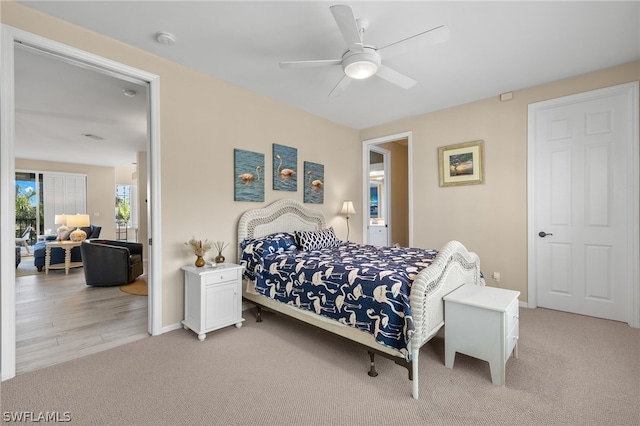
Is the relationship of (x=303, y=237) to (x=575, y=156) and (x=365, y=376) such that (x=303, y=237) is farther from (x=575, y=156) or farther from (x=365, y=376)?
(x=575, y=156)

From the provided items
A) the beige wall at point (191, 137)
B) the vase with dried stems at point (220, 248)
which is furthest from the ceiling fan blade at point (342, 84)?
the vase with dried stems at point (220, 248)

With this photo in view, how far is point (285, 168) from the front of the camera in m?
4.09

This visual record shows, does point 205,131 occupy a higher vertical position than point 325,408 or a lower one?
higher

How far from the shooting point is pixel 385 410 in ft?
5.84

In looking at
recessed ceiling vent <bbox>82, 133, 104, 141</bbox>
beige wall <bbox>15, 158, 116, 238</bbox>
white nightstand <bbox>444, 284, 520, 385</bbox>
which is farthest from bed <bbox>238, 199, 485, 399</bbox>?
beige wall <bbox>15, 158, 116, 238</bbox>

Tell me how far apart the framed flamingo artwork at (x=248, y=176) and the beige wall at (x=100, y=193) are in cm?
780

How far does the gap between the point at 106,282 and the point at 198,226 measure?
2.72 meters

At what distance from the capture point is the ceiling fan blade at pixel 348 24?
5.85 ft

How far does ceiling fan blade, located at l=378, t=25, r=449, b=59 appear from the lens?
1.97 meters

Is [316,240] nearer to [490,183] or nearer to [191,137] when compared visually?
[191,137]

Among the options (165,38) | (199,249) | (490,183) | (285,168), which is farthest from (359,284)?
(490,183)

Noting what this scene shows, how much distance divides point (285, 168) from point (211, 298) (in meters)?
2.03

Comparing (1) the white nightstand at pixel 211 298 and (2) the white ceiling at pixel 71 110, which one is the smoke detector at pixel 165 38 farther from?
(1) the white nightstand at pixel 211 298

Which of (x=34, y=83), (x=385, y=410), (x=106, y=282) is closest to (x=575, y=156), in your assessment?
(x=385, y=410)
